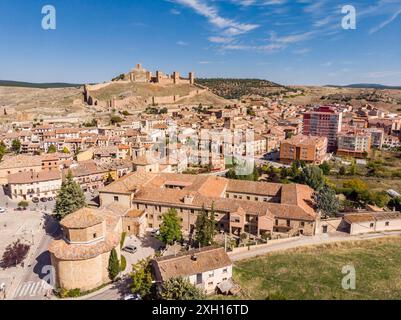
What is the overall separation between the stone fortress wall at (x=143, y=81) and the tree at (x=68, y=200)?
101 m

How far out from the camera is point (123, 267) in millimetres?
31844

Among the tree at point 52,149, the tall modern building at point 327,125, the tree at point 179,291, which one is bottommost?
the tree at point 179,291

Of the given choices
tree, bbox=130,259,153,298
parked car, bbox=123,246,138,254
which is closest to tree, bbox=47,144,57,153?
parked car, bbox=123,246,138,254

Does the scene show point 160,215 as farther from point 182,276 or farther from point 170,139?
point 170,139

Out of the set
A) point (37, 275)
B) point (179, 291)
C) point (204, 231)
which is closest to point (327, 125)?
point (204, 231)

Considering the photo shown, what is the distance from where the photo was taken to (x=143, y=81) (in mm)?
170250

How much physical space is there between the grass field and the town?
4.98 feet

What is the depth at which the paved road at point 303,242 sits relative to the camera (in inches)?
1357

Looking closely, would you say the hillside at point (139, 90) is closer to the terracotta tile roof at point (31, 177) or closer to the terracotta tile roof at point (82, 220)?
Result: the terracotta tile roof at point (31, 177)

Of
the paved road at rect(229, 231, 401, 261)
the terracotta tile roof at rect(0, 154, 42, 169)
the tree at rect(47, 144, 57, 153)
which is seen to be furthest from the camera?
the tree at rect(47, 144, 57, 153)

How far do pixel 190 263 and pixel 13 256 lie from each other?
18.2 meters

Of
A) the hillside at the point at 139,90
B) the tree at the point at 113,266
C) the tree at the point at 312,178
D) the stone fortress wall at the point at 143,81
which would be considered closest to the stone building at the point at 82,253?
the tree at the point at 113,266

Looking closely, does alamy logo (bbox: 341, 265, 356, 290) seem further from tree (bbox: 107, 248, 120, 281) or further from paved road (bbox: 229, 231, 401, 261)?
tree (bbox: 107, 248, 120, 281)

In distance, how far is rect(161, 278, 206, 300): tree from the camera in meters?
23.4
